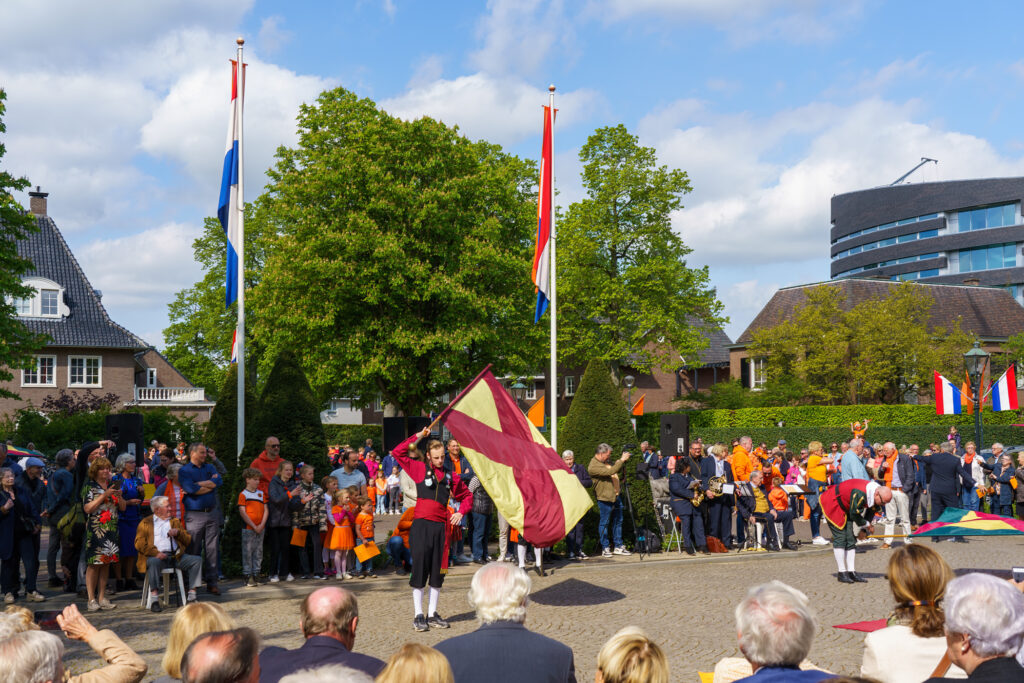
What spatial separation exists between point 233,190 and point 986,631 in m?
17.1

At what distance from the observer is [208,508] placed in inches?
488

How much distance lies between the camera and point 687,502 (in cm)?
1644

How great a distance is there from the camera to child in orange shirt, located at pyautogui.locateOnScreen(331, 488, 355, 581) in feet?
45.0

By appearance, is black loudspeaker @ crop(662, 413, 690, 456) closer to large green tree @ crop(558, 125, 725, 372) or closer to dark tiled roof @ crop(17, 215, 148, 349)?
large green tree @ crop(558, 125, 725, 372)

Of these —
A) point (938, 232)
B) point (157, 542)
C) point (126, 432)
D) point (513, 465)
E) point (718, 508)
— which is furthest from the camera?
point (938, 232)

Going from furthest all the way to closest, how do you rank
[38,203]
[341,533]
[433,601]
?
[38,203] < [341,533] < [433,601]

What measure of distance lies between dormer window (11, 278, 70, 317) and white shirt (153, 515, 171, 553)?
1514 inches

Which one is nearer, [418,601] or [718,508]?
[418,601]

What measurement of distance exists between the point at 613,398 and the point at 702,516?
2.71 metres

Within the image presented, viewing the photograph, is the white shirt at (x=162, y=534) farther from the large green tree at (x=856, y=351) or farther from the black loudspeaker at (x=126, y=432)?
the large green tree at (x=856, y=351)

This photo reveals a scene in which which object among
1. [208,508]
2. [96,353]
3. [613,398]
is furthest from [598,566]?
[96,353]

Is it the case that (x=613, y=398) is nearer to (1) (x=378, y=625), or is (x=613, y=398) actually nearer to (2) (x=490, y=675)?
(1) (x=378, y=625)

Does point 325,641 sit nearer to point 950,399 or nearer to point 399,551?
point 399,551

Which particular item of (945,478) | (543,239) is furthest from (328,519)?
(945,478)
